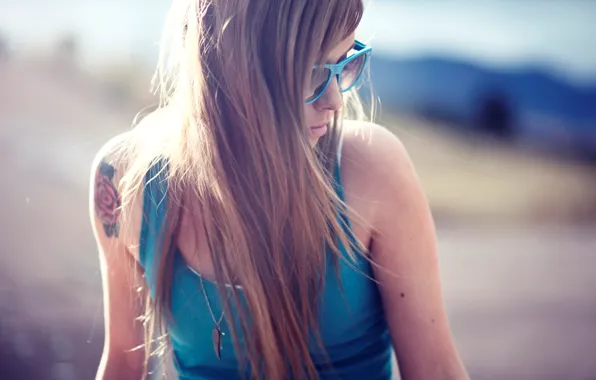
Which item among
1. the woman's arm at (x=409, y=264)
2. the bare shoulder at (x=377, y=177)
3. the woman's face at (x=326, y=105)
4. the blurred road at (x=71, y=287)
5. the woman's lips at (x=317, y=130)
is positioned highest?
the woman's face at (x=326, y=105)

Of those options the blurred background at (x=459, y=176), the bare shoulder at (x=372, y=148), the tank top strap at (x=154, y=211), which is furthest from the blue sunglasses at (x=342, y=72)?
the blurred background at (x=459, y=176)

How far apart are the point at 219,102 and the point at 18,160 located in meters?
2.25

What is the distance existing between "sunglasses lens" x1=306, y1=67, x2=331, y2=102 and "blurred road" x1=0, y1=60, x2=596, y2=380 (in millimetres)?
1950

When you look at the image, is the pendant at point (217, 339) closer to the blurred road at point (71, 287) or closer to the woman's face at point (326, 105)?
the woman's face at point (326, 105)

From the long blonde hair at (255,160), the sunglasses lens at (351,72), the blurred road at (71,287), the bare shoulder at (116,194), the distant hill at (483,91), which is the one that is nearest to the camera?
the long blonde hair at (255,160)

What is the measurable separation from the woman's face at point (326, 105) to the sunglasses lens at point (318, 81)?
0.04ft

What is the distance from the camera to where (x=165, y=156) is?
1208 mm

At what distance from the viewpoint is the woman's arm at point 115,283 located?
4.28 ft

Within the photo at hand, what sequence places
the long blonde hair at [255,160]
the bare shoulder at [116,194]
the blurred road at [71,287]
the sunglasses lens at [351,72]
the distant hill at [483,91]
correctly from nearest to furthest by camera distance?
the long blonde hair at [255,160] < the sunglasses lens at [351,72] < the bare shoulder at [116,194] < the blurred road at [71,287] < the distant hill at [483,91]

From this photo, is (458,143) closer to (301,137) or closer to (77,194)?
(77,194)

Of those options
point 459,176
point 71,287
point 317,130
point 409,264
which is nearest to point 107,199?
point 317,130

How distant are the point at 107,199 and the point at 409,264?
0.66 m

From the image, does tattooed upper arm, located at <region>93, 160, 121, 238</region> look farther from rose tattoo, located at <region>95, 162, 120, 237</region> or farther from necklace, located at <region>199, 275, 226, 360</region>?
necklace, located at <region>199, 275, 226, 360</region>

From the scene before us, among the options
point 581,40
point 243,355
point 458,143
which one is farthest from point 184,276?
point 581,40
